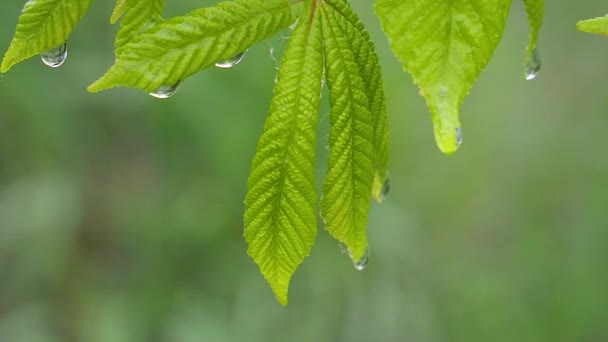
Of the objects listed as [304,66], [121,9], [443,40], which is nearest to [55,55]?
[121,9]

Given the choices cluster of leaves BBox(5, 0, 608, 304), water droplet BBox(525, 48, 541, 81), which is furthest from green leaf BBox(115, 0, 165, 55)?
water droplet BBox(525, 48, 541, 81)

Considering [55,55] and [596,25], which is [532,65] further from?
[55,55]

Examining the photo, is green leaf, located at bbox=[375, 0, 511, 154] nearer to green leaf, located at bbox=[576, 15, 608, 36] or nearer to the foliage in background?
the foliage in background

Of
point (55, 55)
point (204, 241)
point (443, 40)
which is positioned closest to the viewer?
point (443, 40)

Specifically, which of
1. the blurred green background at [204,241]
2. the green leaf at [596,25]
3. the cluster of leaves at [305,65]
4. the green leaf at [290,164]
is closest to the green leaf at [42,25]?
the cluster of leaves at [305,65]

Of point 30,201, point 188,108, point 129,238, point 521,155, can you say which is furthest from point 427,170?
point 30,201
